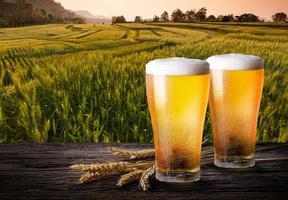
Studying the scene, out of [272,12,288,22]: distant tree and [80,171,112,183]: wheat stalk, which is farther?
[272,12,288,22]: distant tree

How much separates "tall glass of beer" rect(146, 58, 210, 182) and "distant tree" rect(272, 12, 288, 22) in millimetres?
2484

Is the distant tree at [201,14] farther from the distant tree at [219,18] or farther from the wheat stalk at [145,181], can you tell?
the wheat stalk at [145,181]

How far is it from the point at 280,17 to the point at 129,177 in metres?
2.62

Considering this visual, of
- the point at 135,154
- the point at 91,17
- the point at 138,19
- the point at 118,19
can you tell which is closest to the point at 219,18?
the point at 138,19

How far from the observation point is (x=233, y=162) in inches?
51.6

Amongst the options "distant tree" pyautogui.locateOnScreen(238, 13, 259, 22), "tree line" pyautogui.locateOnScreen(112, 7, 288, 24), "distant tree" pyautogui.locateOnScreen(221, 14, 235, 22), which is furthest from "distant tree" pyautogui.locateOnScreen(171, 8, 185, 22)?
"distant tree" pyautogui.locateOnScreen(238, 13, 259, 22)

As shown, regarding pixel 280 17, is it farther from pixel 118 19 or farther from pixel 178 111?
pixel 178 111

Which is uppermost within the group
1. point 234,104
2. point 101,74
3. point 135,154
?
point 234,104

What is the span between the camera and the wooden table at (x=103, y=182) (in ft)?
3.58

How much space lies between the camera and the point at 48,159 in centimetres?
138

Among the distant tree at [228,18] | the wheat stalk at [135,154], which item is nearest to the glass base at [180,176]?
the wheat stalk at [135,154]

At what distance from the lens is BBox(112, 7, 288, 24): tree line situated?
11.3 ft

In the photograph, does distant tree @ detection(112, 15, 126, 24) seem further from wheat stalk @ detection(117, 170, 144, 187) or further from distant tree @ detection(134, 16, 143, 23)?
wheat stalk @ detection(117, 170, 144, 187)

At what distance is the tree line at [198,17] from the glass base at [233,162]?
7.13ft
